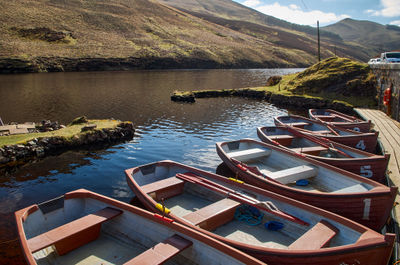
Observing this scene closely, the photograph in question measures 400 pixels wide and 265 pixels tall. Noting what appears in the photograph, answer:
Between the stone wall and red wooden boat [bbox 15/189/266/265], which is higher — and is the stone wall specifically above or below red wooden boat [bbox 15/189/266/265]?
above

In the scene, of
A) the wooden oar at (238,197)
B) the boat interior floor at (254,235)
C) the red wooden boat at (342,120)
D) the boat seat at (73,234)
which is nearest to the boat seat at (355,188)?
the wooden oar at (238,197)

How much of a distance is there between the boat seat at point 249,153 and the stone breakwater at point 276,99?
24.8 m

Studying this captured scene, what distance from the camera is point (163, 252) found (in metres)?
6.38

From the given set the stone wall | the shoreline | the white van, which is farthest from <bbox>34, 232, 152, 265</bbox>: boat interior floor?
the shoreline

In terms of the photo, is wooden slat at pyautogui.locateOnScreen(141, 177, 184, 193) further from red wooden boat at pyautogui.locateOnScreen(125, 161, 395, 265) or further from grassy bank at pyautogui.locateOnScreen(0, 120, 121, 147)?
grassy bank at pyautogui.locateOnScreen(0, 120, 121, 147)

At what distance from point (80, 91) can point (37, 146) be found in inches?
1294

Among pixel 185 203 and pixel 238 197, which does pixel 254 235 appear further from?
pixel 185 203

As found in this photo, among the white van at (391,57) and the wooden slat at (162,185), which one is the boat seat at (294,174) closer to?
the wooden slat at (162,185)

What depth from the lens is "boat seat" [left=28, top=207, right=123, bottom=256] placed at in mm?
6969

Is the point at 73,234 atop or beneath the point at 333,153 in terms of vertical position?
beneath

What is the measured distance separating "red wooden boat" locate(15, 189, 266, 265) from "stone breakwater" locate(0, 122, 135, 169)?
389 inches

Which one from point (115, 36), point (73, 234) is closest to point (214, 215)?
point (73, 234)

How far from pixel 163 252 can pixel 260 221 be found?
344 cm

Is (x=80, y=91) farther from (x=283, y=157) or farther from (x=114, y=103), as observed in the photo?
(x=283, y=157)
